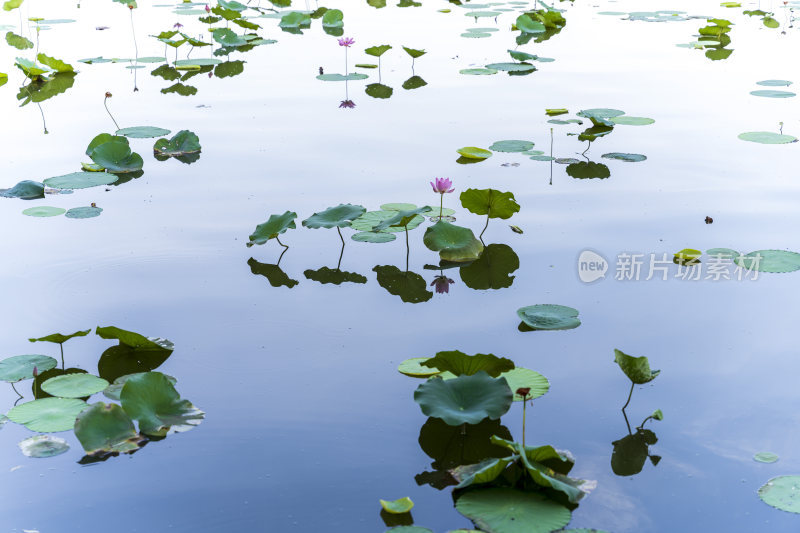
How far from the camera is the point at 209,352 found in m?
2.67

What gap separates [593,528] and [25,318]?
2050mm

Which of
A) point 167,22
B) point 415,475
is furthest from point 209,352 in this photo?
point 167,22

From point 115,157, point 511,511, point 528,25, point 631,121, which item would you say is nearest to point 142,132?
point 115,157

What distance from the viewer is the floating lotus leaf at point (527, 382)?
7.71ft

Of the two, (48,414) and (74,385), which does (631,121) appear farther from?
(48,414)

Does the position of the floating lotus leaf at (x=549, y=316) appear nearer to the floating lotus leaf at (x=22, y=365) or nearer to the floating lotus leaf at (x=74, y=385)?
the floating lotus leaf at (x=74, y=385)

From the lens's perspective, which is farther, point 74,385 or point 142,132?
point 142,132

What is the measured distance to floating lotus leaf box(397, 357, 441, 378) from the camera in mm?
2465

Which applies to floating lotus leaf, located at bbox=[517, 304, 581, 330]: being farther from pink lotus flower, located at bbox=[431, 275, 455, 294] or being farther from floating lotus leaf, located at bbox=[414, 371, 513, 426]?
→ floating lotus leaf, located at bbox=[414, 371, 513, 426]

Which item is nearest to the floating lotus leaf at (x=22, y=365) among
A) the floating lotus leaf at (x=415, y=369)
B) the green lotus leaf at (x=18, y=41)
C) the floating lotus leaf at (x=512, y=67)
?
the floating lotus leaf at (x=415, y=369)

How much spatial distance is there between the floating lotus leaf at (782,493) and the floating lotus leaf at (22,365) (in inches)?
78.4

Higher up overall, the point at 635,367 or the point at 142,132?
the point at 635,367

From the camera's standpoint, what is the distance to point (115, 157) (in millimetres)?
4418

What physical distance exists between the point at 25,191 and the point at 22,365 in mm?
1824
